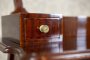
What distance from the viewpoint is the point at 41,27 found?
0.61 meters

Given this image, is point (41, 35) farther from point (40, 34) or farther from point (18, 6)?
point (18, 6)

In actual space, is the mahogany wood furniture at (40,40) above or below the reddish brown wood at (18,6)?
below

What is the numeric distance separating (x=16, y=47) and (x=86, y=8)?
0.81 meters

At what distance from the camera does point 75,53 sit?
61 cm

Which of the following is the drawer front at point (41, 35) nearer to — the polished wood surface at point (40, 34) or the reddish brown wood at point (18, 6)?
the polished wood surface at point (40, 34)

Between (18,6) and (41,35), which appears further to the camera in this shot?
(18,6)

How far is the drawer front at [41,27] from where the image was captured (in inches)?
23.6

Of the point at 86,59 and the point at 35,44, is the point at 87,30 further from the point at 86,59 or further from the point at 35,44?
the point at 35,44

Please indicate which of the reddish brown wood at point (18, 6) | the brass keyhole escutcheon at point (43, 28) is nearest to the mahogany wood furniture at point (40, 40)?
the brass keyhole escutcheon at point (43, 28)

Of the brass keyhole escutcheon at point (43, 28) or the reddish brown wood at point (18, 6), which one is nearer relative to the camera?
the brass keyhole escutcheon at point (43, 28)

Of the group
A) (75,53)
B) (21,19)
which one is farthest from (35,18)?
(75,53)

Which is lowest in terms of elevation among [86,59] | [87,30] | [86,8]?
[86,59]

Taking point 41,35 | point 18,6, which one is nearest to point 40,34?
point 41,35

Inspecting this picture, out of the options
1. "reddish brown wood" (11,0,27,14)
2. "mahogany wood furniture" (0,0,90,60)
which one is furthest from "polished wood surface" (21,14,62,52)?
"reddish brown wood" (11,0,27,14)
